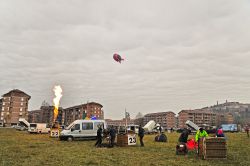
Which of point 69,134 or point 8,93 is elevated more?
point 8,93

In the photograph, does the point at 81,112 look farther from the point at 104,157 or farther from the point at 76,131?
the point at 104,157

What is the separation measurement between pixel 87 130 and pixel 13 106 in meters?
98.1

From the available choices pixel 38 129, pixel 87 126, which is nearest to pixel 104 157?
pixel 87 126

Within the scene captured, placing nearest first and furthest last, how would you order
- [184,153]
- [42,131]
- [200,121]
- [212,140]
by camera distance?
[212,140]
[184,153]
[42,131]
[200,121]

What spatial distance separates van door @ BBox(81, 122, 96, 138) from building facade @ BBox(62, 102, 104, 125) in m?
111

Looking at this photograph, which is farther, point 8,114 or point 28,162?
point 8,114

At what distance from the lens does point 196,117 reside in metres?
174

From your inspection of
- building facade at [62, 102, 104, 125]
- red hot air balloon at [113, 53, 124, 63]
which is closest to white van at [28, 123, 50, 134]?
red hot air balloon at [113, 53, 124, 63]

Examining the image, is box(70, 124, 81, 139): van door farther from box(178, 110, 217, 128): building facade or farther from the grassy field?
box(178, 110, 217, 128): building facade

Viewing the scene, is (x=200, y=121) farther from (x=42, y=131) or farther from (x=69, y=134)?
(x=69, y=134)

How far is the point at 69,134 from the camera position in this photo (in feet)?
81.9

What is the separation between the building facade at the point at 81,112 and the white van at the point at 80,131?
4379 inches

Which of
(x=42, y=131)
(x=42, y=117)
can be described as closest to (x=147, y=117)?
(x=42, y=117)

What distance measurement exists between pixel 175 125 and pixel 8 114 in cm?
11297
